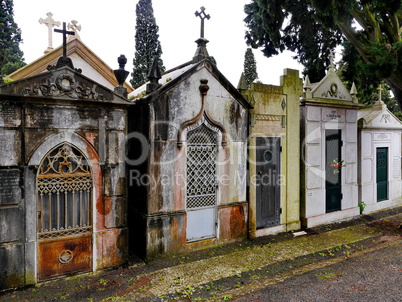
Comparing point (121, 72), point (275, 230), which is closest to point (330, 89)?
point (275, 230)

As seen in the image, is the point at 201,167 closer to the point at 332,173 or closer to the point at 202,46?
the point at 202,46

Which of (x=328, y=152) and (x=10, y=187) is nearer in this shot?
(x=10, y=187)

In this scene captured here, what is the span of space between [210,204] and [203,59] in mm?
3346

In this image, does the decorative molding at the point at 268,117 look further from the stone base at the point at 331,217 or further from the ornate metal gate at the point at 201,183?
the stone base at the point at 331,217

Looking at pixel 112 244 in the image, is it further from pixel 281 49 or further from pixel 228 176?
pixel 281 49

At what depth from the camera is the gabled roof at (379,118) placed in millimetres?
9959

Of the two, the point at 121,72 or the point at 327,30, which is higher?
the point at 327,30

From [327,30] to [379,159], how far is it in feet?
16.3

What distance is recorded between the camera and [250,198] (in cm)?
731

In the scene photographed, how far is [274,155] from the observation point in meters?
7.71

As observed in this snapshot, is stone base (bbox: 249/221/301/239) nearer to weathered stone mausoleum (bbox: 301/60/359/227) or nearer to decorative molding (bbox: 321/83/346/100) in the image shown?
weathered stone mausoleum (bbox: 301/60/359/227)

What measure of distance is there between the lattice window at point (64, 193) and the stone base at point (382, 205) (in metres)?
9.06

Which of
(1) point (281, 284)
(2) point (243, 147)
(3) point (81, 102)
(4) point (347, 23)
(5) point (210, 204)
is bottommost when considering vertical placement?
(1) point (281, 284)

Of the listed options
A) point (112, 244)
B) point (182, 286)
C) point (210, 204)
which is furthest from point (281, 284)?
point (112, 244)
